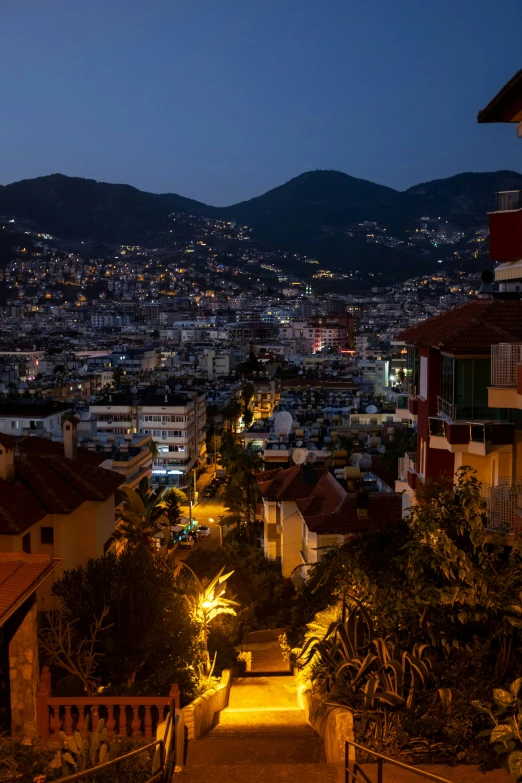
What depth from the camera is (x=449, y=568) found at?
23.8ft

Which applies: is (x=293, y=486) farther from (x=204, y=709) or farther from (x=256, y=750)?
(x=256, y=750)

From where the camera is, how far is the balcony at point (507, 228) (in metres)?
8.57

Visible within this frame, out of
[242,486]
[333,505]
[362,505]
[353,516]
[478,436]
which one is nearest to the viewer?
[478,436]

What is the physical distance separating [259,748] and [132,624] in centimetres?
286

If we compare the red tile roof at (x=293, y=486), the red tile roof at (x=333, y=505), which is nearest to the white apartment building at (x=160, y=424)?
the red tile roof at (x=293, y=486)

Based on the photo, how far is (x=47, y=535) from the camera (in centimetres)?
1438

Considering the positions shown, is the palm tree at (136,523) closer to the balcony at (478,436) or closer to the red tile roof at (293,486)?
the red tile roof at (293,486)

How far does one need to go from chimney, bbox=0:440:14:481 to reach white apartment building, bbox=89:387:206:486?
112ft

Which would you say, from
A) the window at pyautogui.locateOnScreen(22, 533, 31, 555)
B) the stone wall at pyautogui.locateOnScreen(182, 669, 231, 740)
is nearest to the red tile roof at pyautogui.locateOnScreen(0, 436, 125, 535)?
the window at pyautogui.locateOnScreen(22, 533, 31, 555)

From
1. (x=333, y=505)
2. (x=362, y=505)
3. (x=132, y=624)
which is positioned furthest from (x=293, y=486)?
(x=132, y=624)

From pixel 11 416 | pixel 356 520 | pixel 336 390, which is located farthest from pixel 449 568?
pixel 336 390

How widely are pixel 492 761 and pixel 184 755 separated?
2.41 metres

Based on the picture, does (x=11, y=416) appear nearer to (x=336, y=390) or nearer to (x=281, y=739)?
(x=336, y=390)

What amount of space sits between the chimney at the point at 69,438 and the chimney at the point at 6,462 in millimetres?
3410
